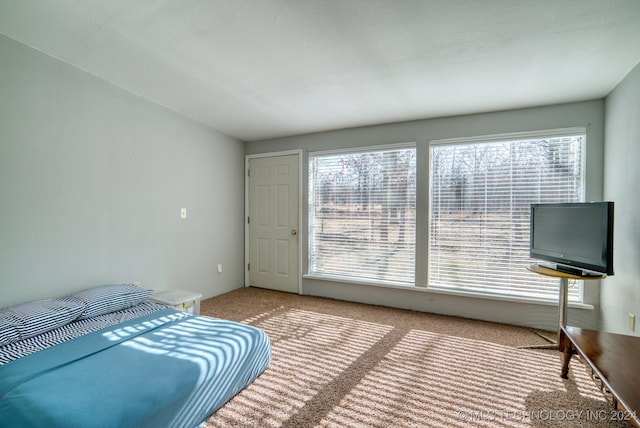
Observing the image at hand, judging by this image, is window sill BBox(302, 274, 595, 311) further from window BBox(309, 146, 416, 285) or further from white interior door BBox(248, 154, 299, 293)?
white interior door BBox(248, 154, 299, 293)

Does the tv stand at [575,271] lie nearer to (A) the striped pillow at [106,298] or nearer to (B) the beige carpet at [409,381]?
(B) the beige carpet at [409,381]

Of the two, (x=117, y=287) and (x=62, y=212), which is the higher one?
(x=62, y=212)

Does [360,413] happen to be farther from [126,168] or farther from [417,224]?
[126,168]

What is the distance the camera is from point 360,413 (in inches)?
66.2

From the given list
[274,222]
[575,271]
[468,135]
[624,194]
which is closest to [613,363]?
[575,271]

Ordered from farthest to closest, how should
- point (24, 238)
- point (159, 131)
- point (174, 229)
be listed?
point (174, 229) < point (159, 131) < point (24, 238)

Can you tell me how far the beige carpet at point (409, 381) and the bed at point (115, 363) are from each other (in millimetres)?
257

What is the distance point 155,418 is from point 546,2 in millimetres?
2931

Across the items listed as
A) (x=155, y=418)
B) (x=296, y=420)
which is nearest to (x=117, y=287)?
(x=155, y=418)

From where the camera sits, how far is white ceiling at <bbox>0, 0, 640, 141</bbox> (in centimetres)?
165

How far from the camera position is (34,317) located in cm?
188

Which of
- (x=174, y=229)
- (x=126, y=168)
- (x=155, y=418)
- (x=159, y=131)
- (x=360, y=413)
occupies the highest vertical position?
(x=159, y=131)

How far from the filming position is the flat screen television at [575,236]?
2.07 metres

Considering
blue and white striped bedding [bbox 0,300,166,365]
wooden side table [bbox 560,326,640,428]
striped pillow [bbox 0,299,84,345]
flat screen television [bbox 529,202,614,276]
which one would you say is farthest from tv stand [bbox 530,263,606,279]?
striped pillow [bbox 0,299,84,345]
